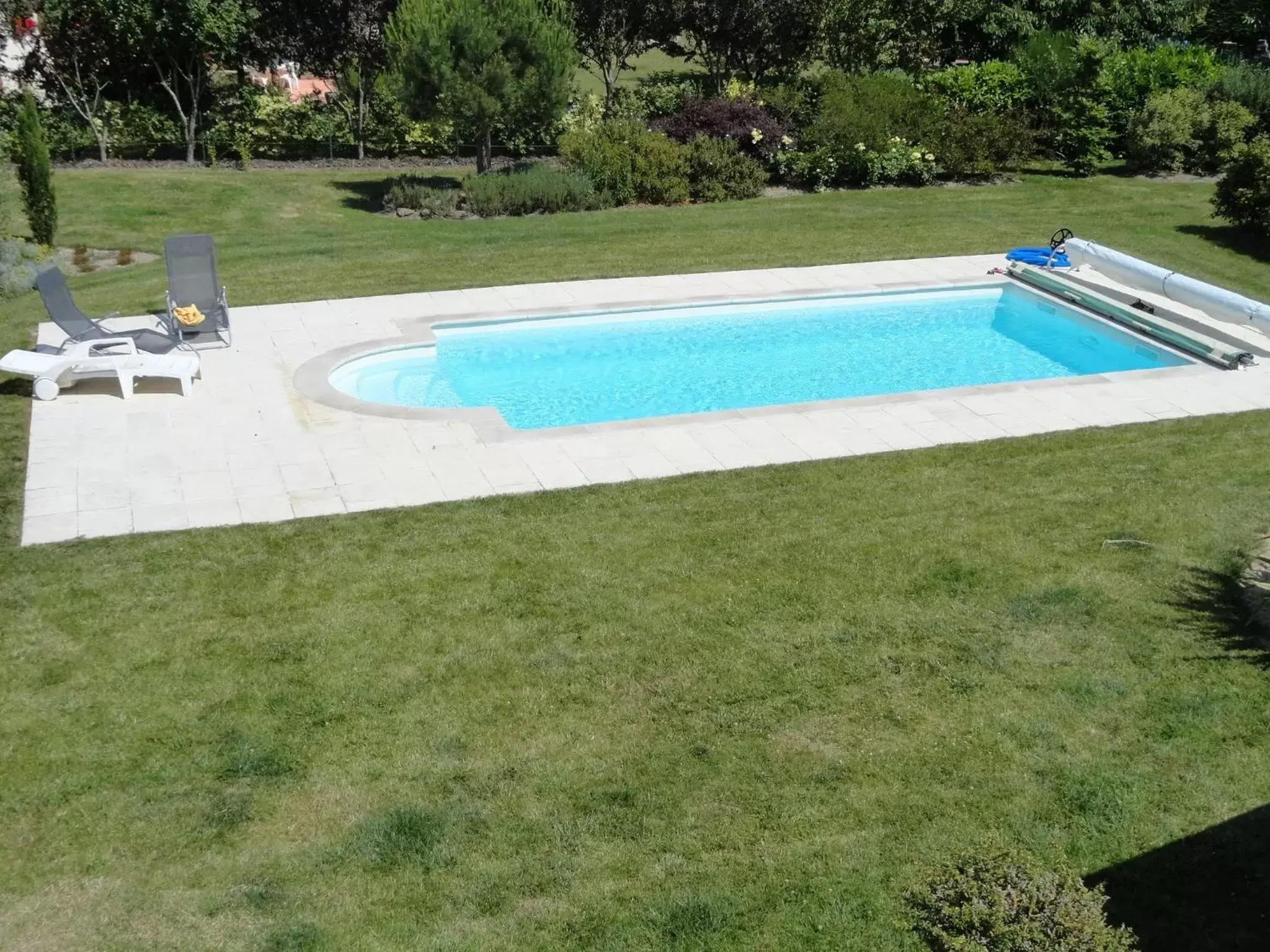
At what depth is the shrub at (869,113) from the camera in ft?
72.2

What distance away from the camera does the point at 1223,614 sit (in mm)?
8344

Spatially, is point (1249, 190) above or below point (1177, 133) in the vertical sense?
below

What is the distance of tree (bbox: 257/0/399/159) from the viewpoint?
2352cm

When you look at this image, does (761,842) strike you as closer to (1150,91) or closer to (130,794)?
(130,794)

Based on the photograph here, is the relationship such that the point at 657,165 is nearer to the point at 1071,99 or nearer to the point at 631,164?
the point at 631,164

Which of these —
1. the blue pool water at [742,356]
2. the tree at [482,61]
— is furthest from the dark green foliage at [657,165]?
the blue pool water at [742,356]

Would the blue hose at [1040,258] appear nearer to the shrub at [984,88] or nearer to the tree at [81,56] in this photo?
the shrub at [984,88]

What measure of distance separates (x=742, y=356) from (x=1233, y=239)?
901 centimetres

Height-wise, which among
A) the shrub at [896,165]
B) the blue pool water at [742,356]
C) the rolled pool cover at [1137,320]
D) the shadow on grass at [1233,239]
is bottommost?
the blue pool water at [742,356]

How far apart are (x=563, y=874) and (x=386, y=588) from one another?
3118 millimetres

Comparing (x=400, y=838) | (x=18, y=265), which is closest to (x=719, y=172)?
(x=18, y=265)

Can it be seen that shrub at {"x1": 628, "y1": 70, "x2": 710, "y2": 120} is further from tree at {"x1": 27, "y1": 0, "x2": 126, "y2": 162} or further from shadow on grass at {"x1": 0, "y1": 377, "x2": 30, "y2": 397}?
shadow on grass at {"x1": 0, "y1": 377, "x2": 30, "y2": 397}

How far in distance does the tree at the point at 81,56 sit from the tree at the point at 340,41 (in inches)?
110

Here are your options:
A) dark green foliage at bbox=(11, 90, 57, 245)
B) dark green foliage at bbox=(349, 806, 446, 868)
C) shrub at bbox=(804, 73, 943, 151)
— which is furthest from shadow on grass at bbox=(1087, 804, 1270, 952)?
shrub at bbox=(804, 73, 943, 151)
